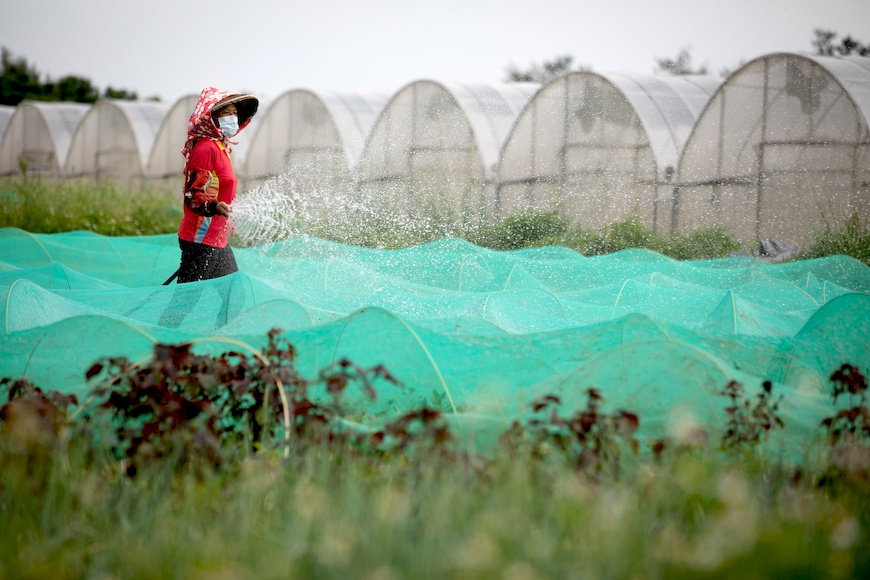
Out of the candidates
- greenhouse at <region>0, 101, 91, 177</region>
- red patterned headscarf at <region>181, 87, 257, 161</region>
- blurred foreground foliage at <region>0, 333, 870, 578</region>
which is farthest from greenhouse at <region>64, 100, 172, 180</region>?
blurred foreground foliage at <region>0, 333, 870, 578</region>

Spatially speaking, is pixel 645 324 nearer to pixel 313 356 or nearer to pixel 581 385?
pixel 581 385

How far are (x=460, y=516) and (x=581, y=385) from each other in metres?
1.16

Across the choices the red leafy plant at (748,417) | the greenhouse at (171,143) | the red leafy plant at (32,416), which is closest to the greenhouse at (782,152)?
the red leafy plant at (748,417)

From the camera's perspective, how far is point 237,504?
2.33 metres

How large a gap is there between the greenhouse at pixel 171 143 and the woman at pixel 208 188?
12449 mm

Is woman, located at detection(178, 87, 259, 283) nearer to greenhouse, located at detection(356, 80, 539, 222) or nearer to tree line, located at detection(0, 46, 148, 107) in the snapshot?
greenhouse, located at detection(356, 80, 539, 222)

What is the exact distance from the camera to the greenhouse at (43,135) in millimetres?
21109

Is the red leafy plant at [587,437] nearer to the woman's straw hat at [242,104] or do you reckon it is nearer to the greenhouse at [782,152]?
the woman's straw hat at [242,104]

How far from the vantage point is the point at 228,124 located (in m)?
5.35

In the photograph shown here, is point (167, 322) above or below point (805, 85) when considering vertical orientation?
below

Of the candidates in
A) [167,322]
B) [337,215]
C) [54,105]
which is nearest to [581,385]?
[167,322]

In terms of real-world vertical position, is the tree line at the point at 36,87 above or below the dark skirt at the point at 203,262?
above

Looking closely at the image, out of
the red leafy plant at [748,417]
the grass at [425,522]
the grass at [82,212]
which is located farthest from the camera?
the grass at [82,212]

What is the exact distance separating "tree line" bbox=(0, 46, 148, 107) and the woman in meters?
32.6
